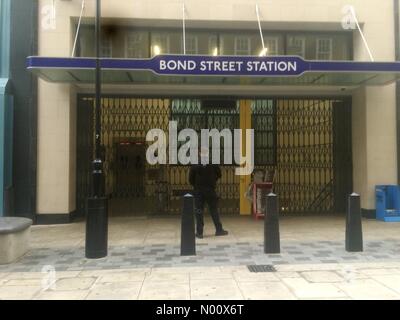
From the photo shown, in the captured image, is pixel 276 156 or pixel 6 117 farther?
pixel 276 156

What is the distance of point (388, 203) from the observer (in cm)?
1154

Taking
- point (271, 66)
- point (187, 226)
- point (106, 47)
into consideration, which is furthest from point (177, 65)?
point (187, 226)

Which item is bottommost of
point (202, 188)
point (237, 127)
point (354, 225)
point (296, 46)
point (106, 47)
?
point (354, 225)

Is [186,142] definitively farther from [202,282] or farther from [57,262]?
[202,282]

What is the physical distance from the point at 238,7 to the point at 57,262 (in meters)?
8.00

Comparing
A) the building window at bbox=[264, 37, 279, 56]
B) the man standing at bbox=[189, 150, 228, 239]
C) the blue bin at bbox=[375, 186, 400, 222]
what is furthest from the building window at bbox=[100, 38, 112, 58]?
the blue bin at bbox=[375, 186, 400, 222]

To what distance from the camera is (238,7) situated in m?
11.5

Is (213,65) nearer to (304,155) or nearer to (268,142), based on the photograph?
(268,142)

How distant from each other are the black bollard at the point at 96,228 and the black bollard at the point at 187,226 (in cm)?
139

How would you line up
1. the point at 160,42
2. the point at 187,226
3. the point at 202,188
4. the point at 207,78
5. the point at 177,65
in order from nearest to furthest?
1. the point at 187,226
2. the point at 202,188
3. the point at 177,65
4. the point at 207,78
5. the point at 160,42

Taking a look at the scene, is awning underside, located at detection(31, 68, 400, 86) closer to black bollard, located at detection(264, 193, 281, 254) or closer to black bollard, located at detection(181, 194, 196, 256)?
black bollard, located at detection(264, 193, 281, 254)

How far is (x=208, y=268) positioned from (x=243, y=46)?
296 inches
